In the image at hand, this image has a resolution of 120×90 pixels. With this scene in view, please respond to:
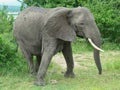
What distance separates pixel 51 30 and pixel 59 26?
6.2 inches

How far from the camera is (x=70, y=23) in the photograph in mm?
7008

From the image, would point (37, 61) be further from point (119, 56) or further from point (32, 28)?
point (119, 56)

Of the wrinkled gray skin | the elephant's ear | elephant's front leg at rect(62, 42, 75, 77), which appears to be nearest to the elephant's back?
the wrinkled gray skin

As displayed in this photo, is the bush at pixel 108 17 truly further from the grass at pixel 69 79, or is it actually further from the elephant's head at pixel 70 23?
the elephant's head at pixel 70 23

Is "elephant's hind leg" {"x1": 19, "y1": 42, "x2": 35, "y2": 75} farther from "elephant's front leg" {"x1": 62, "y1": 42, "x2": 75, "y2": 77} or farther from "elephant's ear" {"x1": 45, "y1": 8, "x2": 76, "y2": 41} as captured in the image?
"elephant's ear" {"x1": 45, "y1": 8, "x2": 76, "y2": 41}

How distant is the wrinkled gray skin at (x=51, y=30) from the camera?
6.80 meters

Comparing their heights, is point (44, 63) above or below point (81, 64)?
above

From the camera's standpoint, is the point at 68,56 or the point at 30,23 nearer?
the point at 30,23

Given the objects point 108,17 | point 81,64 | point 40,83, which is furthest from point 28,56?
point 108,17

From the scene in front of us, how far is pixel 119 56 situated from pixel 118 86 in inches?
163

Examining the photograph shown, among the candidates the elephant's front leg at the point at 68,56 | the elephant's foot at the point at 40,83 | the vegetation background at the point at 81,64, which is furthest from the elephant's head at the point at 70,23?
the elephant's foot at the point at 40,83

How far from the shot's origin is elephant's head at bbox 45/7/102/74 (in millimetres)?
6789

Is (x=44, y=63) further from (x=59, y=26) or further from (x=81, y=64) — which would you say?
(x=81, y=64)

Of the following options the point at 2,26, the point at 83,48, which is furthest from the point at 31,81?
the point at 83,48
